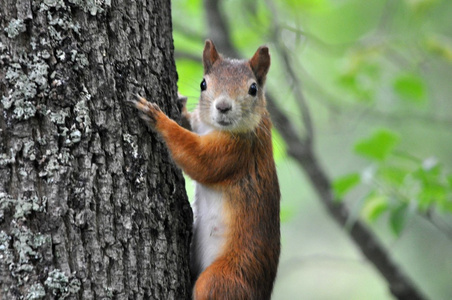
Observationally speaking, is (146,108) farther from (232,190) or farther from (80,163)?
(232,190)

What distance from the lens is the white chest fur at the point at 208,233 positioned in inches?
105

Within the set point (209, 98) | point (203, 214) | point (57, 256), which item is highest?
point (209, 98)

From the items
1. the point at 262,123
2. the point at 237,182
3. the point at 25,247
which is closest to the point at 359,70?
the point at 262,123

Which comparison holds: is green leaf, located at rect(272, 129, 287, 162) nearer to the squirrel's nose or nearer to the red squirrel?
the red squirrel

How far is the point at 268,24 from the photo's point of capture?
545 centimetres

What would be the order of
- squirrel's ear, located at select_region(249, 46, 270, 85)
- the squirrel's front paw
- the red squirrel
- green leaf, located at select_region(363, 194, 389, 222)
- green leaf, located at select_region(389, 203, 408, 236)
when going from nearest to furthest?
the squirrel's front paw, the red squirrel, green leaf, located at select_region(389, 203, 408, 236), squirrel's ear, located at select_region(249, 46, 270, 85), green leaf, located at select_region(363, 194, 389, 222)

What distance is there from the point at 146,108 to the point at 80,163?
378 millimetres

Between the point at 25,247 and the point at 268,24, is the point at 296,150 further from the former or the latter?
the point at 25,247

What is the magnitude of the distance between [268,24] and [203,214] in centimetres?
318

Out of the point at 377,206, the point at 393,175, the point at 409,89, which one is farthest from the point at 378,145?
the point at 409,89

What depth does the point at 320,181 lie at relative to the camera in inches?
189

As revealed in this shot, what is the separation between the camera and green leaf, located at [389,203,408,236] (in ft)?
9.63

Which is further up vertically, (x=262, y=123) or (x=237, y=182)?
(x=262, y=123)

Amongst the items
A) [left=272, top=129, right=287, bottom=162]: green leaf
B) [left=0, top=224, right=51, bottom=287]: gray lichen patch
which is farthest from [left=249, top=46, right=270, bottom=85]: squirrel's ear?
[left=0, top=224, right=51, bottom=287]: gray lichen patch
